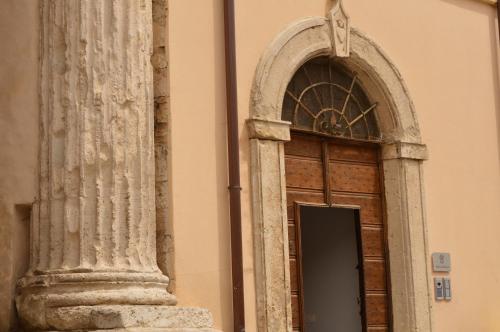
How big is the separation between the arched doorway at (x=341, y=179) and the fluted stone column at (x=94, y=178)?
241 cm

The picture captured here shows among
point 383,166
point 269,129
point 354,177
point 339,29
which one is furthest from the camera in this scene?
point 383,166

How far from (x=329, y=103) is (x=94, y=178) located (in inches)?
136

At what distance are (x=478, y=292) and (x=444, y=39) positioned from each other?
8.48ft

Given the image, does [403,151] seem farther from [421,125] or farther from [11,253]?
[11,253]

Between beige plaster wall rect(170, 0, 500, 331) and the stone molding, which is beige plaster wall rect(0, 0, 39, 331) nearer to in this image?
beige plaster wall rect(170, 0, 500, 331)

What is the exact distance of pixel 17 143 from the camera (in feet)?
23.1

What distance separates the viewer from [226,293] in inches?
319

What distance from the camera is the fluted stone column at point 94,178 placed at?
21.6 ft

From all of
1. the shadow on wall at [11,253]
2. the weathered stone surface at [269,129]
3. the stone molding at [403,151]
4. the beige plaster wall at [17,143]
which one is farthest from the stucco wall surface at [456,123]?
the shadow on wall at [11,253]

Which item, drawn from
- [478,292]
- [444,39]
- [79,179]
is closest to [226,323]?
[79,179]

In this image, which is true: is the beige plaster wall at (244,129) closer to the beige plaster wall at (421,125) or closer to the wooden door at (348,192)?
the beige plaster wall at (421,125)

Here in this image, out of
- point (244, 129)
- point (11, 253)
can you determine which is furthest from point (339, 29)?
point (11, 253)

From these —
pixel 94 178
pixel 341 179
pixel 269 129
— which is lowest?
pixel 94 178

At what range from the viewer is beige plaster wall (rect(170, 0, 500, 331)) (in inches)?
316
